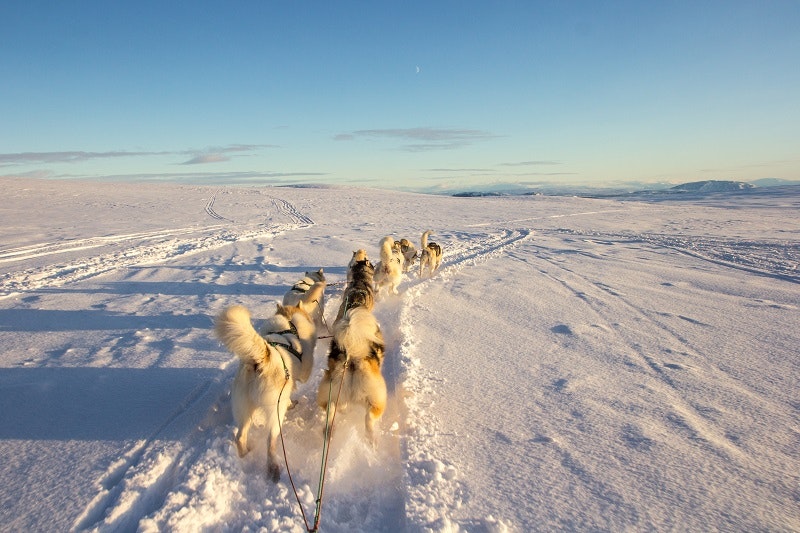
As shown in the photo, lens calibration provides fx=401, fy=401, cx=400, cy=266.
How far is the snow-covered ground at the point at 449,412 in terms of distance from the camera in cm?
221

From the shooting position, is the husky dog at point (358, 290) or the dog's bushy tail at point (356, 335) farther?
the husky dog at point (358, 290)

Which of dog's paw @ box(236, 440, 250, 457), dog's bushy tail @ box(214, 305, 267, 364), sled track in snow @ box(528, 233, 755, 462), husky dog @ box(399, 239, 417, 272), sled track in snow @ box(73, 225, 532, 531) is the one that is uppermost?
dog's bushy tail @ box(214, 305, 267, 364)

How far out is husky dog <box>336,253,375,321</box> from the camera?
459 centimetres

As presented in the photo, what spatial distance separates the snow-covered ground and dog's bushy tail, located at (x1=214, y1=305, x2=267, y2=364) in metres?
0.83

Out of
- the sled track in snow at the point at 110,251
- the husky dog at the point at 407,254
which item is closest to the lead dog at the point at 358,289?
the husky dog at the point at 407,254

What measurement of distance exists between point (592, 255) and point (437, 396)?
865 cm

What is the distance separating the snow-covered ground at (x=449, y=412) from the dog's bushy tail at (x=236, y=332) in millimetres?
830

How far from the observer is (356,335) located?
9.13 ft

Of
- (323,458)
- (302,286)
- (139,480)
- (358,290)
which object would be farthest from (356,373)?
(302,286)

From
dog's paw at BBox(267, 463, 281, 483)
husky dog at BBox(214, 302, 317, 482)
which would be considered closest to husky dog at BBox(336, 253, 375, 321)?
husky dog at BBox(214, 302, 317, 482)

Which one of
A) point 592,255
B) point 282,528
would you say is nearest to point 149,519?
point 282,528

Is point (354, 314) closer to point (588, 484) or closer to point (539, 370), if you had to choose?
point (588, 484)

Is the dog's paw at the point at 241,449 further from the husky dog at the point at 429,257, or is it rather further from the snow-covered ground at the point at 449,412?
the husky dog at the point at 429,257

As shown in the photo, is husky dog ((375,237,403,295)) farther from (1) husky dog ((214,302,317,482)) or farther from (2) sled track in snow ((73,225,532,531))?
(1) husky dog ((214,302,317,482))
